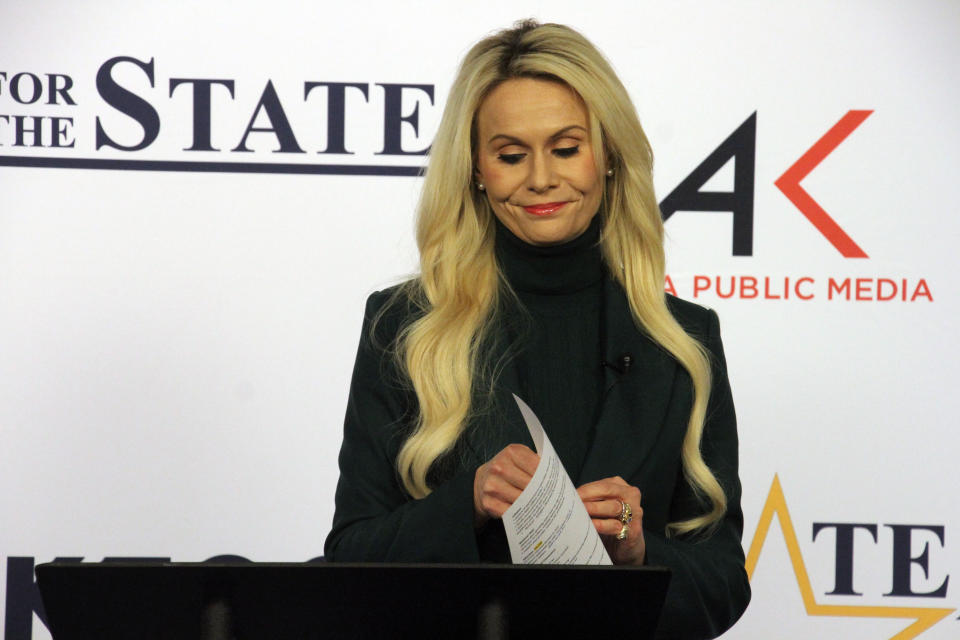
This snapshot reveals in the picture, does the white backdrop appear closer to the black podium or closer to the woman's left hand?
the woman's left hand

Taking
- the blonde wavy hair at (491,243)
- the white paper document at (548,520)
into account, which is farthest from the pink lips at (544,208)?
the white paper document at (548,520)

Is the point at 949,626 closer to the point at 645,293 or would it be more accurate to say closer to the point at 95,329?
the point at 645,293

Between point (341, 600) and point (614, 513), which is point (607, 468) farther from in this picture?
point (341, 600)

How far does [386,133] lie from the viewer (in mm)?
3232

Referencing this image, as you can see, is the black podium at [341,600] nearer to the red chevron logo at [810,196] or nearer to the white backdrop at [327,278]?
the white backdrop at [327,278]

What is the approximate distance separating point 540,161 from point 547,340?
0.30 meters

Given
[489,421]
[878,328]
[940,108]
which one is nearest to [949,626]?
[878,328]

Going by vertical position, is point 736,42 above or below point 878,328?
above

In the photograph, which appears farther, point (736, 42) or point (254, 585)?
point (736, 42)

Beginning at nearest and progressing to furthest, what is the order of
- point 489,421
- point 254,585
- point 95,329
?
point 254,585
point 489,421
point 95,329

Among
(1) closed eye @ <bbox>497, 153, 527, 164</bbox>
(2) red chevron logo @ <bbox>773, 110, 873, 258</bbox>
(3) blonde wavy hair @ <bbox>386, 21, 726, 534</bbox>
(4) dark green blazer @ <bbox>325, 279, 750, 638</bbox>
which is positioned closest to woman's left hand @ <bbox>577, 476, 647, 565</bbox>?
(4) dark green blazer @ <bbox>325, 279, 750, 638</bbox>

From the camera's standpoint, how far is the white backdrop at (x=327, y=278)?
3.21 meters

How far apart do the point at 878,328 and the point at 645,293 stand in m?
1.37

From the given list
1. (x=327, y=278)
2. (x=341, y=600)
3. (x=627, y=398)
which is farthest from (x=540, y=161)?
(x=327, y=278)
